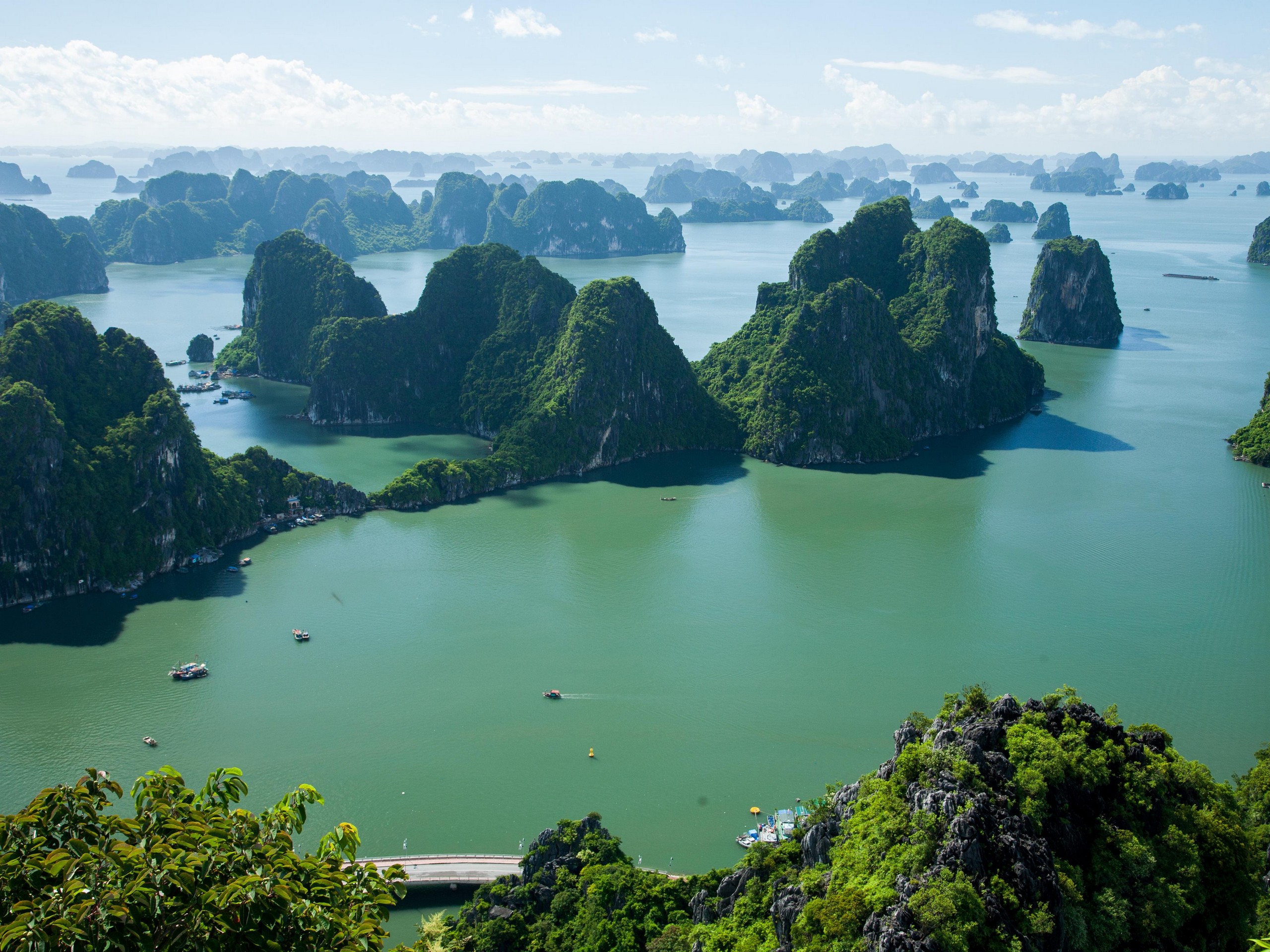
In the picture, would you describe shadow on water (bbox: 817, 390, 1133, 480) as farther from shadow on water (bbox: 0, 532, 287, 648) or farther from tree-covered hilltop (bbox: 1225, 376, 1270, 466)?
shadow on water (bbox: 0, 532, 287, 648)

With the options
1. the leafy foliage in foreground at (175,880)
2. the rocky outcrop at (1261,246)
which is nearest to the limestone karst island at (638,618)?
the leafy foliage in foreground at (175,880)

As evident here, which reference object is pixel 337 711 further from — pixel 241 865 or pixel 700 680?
pixel 241 865

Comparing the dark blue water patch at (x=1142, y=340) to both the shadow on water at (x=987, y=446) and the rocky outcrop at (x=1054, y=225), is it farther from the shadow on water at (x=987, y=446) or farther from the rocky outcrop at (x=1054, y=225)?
the rocky outcrop at (x=1054, y=225)

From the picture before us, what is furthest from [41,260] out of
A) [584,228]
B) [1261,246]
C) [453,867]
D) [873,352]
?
[1261,246]

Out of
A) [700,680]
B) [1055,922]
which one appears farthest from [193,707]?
[1055,922]

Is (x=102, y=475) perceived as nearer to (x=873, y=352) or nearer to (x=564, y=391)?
(x=564, y=391)
